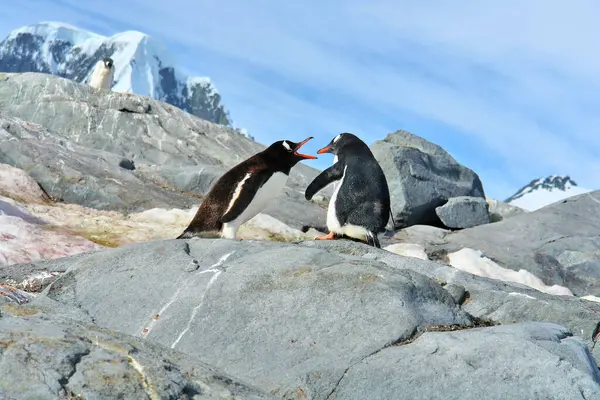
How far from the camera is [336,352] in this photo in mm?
4422

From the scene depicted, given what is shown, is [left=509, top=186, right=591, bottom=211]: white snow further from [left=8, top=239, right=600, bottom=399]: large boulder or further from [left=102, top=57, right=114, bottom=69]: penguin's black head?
[left=8, top=239, right=600, bottom=399]: large boulder

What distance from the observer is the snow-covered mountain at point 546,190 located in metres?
173

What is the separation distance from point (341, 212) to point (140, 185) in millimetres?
7438

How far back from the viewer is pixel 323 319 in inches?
186

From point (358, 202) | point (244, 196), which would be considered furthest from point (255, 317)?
point (358, 202)

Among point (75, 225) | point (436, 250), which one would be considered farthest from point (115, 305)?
point (436, 250)

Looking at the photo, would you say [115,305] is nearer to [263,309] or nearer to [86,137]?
[263,309]

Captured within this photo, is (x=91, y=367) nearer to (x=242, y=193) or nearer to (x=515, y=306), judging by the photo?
(x=515, y=306)

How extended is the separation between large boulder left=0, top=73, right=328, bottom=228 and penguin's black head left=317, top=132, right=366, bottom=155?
4.63 meters

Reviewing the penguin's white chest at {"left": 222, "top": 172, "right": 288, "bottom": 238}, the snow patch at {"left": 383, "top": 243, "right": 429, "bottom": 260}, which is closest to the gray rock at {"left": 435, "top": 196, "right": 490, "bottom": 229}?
the snow patch at {"left": 383, "top": 243, "right": 429, "bottom": 260}

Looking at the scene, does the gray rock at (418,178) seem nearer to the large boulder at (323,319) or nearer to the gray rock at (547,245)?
the gray rock at (547,245)

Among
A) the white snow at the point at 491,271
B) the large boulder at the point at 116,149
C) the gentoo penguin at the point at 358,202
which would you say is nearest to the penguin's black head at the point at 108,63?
the large boulder at the point at 116,149

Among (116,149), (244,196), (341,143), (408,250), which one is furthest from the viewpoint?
(116,149)

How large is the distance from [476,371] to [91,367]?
2.27 m
